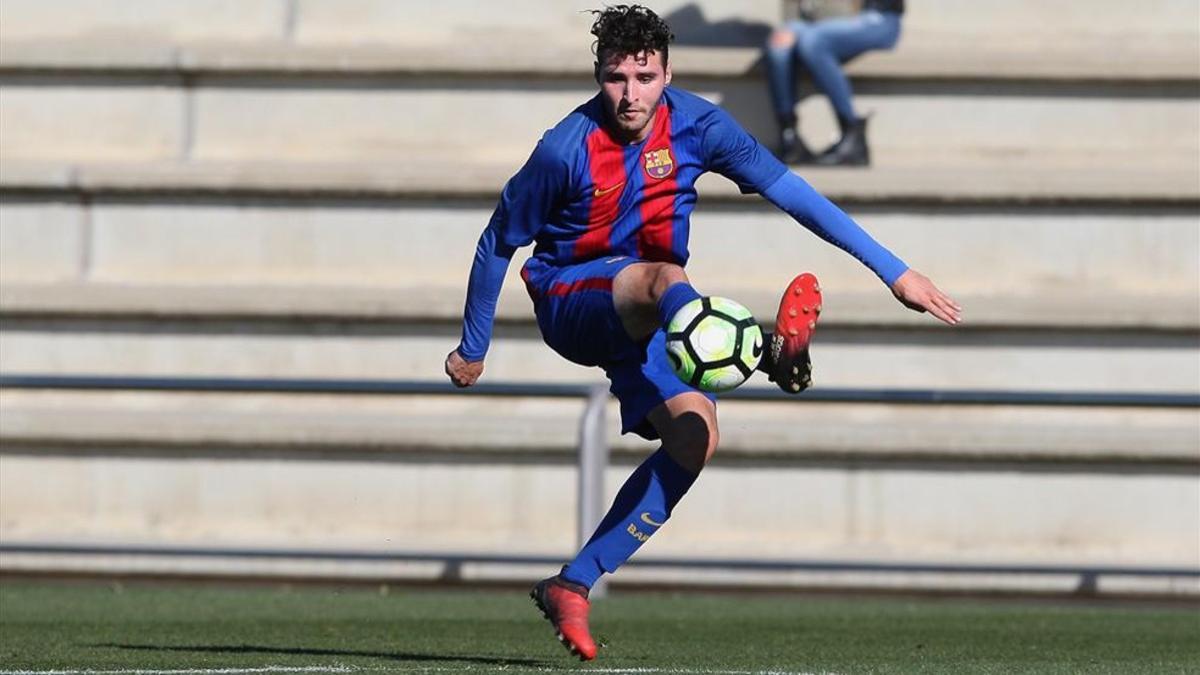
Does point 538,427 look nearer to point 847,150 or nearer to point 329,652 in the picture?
point 847,150

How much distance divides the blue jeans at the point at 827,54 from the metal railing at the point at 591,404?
1.67 meters

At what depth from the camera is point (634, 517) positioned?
647cm

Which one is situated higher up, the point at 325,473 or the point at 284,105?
the point at 284,105

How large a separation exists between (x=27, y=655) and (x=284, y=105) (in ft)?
20.0

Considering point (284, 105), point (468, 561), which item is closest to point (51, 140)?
point (284, 105)

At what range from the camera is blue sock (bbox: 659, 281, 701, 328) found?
600cm

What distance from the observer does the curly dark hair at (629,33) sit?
6.22 metres

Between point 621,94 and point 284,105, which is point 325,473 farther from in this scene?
point 621,94

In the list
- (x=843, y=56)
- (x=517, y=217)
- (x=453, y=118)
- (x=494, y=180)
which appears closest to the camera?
(x=517, y=217)

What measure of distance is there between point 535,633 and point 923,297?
2487mm

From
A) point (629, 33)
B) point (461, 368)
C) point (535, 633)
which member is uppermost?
point (629, 33)

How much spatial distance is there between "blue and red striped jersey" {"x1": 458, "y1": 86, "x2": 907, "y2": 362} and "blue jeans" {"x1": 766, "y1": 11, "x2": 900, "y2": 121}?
5053 millimetres

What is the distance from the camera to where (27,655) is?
6.66 m

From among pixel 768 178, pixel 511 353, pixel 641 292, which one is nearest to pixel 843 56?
pixel 511 353
